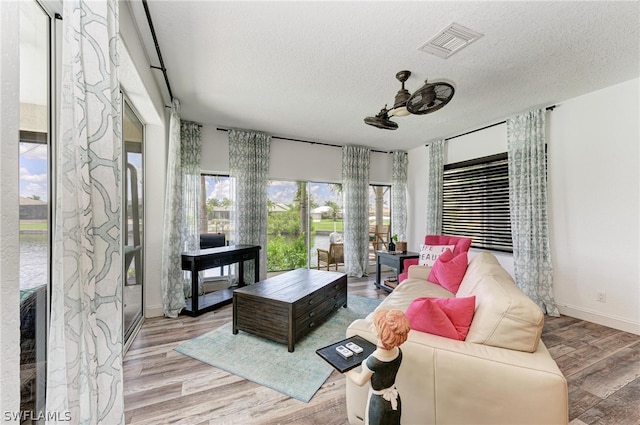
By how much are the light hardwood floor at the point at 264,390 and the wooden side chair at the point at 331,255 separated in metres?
2.91

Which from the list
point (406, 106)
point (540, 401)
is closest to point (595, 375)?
point (540, 401)

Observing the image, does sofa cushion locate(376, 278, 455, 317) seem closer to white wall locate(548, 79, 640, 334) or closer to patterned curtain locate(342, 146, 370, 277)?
white wall locate(548, 79, 640, 334)

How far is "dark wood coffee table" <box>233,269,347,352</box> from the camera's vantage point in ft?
7.91

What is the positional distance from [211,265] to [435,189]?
4.05 meters

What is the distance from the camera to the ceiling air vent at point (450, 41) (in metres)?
1.97

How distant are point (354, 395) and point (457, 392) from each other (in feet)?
1.82

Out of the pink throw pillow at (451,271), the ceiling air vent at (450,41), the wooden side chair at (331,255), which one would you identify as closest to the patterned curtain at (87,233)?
the ceiling air vent at (450,41)

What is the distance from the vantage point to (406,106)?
7.67 ft

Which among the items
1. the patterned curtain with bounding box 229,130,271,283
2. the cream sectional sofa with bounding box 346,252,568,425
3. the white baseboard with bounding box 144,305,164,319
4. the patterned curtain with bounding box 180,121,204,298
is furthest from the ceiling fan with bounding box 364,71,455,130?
the white baseboard with bounding box 144,305,164,319

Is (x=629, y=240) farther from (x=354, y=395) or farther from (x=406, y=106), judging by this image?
(x=354, y=395)

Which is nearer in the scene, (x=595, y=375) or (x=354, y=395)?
(x=354, y=395)

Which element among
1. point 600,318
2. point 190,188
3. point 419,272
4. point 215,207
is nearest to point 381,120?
point 419,272

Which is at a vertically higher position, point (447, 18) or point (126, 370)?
point (447, 18)

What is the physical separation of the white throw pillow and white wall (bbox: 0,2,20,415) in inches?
148
